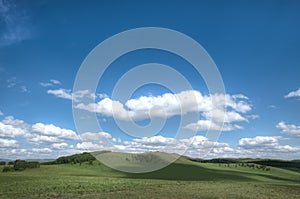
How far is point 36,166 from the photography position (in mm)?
107750

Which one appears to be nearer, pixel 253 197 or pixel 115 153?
pixel 253 197

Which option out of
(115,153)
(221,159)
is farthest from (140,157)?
(221,159)

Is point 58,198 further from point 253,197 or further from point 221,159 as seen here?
point 221,159

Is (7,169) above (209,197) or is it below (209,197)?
above

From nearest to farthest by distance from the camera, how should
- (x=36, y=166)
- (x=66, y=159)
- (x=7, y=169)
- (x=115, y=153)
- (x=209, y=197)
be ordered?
(x=209, y=197), (x=7, y=169), (x=36, y=166), (x=66, y=159), (x=115, y=153)

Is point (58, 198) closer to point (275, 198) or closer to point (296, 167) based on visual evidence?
point (275, 198)

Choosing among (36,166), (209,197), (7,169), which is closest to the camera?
(209,197)

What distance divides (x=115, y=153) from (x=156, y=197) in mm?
132646

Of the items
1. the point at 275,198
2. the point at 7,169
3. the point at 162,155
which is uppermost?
the point at 162,155

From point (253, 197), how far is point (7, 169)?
84.0 metres

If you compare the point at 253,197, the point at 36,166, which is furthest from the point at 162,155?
the point at 253,197

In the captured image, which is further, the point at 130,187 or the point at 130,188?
the point at 130,187

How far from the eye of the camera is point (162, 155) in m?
172

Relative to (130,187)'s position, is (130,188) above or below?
below
